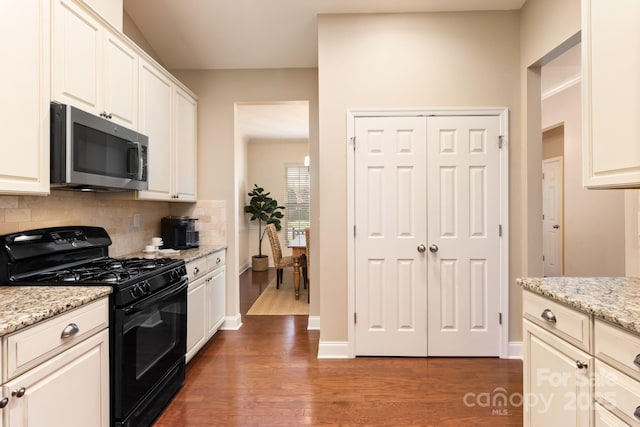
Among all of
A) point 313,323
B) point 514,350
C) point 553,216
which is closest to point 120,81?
point 313,323

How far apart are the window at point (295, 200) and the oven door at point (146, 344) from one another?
16.0 ft

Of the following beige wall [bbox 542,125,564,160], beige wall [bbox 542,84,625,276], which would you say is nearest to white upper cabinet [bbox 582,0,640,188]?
beige wall [bbox 542,84,625,276]

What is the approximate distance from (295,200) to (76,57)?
556 cm

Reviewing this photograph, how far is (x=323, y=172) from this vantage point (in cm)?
278

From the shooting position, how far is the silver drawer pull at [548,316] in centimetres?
140

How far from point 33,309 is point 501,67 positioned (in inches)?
135

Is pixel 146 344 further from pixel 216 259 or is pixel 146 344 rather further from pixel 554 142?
pixel 554 142

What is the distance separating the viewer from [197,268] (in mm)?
2709

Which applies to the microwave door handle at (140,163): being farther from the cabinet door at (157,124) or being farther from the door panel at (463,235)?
the door panel at (463,235)

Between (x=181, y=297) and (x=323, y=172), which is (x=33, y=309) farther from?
(x=323, y=172)

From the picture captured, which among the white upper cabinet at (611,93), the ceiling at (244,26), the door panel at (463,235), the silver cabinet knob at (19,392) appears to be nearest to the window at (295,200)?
the ceiling at (244,26)

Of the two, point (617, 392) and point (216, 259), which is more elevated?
point (216, 259)

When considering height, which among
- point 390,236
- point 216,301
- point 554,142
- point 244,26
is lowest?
point 216,301

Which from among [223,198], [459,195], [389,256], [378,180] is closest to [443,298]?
[389,256]
